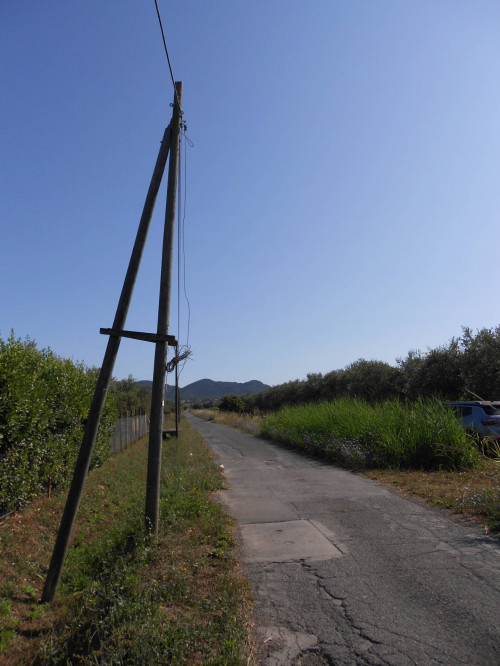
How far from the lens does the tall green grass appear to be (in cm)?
1124

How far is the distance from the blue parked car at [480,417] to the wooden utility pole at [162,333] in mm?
8390

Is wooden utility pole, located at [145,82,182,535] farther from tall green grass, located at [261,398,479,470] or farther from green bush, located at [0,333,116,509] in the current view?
tall green grass, located at [261,398,479,470]

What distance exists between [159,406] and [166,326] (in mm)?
1153

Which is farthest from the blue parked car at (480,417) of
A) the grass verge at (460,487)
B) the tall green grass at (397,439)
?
the grass verge at (460,487)

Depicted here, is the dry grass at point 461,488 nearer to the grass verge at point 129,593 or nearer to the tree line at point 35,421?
the grass verge at point 129,593

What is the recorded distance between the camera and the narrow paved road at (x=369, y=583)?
3.54 m

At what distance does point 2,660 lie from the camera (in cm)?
390

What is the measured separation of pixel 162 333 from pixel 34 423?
2.40m

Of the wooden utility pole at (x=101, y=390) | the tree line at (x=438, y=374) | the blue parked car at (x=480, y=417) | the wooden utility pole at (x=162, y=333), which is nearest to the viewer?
the wooden utility pole at (x=101, y=390)

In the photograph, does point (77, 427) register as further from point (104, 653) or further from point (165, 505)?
point (104, 653)

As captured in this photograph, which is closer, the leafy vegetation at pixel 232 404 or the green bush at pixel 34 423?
the green bush at pixel 34 423

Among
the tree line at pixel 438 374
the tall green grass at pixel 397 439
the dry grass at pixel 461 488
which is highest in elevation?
the tree line at pixel 438 374

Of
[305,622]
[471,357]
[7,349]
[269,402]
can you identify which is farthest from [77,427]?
[269,402]

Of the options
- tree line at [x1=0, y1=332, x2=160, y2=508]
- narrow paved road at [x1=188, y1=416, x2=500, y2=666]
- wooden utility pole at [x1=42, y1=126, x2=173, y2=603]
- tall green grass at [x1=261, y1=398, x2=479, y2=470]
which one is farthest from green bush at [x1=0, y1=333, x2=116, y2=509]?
tall green grass at [x1=261, y1=398, x2=479, y2=470]
